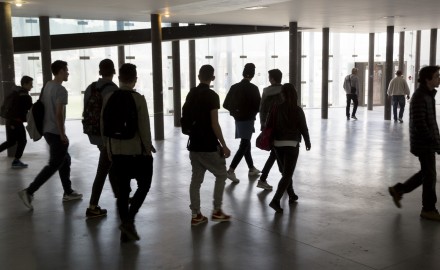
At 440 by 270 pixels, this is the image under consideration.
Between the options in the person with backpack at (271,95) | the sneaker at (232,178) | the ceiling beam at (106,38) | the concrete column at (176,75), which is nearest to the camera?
the person with backpack at (271,95)

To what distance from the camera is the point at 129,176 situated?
463 centimetres

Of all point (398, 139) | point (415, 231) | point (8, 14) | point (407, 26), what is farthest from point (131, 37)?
point (415, 231)

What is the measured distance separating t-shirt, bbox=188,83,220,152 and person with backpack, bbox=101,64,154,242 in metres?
0.57

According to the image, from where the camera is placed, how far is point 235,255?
171 inches

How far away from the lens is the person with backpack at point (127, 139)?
450 cm

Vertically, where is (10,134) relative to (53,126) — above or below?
below

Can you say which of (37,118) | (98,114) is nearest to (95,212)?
(98,114)

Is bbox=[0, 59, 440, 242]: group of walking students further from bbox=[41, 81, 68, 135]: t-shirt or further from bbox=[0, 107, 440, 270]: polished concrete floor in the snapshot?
bbox=[0, 107, 440, 270]: polished concrete floor

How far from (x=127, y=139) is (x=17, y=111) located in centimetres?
464

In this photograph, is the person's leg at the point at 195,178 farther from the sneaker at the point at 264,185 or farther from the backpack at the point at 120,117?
the sneaker at the point at 264,185

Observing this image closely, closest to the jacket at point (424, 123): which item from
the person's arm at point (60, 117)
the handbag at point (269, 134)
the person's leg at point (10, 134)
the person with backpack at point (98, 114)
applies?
the handbag at point (269, 134)

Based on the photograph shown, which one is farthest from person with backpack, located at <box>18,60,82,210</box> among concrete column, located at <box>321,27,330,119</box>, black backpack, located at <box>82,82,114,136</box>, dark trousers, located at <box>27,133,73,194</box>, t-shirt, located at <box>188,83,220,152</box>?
concrete column, located at <box>321,27,330,119</box>

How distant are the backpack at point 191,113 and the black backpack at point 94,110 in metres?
1.03

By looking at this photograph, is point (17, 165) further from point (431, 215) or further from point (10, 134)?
point (431, 215)
